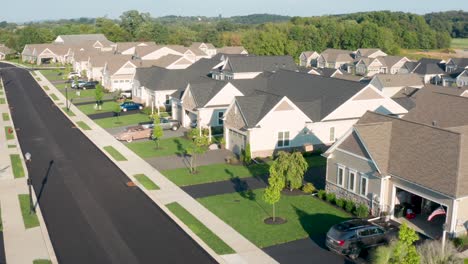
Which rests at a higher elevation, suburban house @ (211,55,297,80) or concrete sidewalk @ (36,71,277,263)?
suburban house @ (211,55,297,80)

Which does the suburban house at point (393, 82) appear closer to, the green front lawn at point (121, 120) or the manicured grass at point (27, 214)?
the green front lawn at point (121, 120)

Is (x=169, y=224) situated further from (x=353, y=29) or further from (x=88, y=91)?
(x=353, y=29)

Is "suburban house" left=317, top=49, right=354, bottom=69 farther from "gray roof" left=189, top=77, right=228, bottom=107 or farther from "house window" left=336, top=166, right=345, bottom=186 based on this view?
"house window" left=336, top=166, right=345, bottom=186

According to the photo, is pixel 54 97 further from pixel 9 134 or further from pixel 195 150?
pixel 195 150

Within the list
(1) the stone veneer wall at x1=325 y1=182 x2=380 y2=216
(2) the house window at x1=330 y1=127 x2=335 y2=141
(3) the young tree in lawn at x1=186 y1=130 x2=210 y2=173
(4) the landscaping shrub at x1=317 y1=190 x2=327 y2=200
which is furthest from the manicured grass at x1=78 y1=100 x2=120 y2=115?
(1) the stone veneer wall at x1=325 y1=182 x2=380 y2=216

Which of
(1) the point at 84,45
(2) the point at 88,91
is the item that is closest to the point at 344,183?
(2) the point at 88,91

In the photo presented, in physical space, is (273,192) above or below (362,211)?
above

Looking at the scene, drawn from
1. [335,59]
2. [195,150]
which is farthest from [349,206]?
[335,59]
